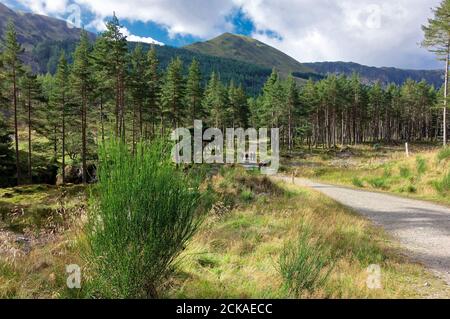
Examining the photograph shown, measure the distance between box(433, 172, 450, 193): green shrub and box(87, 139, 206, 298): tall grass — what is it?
1612cm

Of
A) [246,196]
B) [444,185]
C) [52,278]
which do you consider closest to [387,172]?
[444,185]

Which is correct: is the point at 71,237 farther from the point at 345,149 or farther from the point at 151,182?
the point at 345,149

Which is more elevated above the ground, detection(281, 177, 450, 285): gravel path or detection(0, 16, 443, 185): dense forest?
detection(0, 16, 443, 185): dense forest

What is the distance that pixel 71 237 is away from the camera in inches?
248

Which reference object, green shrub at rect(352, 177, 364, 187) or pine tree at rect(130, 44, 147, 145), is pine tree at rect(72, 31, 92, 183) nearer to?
pine tree at rect(130, 44, 147, 145)

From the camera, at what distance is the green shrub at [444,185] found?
1589 centimetres

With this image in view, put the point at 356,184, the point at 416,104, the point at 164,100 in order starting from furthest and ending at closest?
the point at 416,104
the point at 164,100
the point at 356,184

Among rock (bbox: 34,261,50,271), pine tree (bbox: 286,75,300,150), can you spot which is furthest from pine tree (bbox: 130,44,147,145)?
rock (bbox: 34,261,50,271)

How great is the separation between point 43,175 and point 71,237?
41710 mm

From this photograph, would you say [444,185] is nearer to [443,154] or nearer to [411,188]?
[411,188]

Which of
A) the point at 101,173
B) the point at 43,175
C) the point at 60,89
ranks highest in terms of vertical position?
the point at 60,89

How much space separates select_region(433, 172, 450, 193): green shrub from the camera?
52.1 feet

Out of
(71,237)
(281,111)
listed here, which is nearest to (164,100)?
(281,111)

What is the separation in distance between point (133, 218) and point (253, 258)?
338 centimetres
